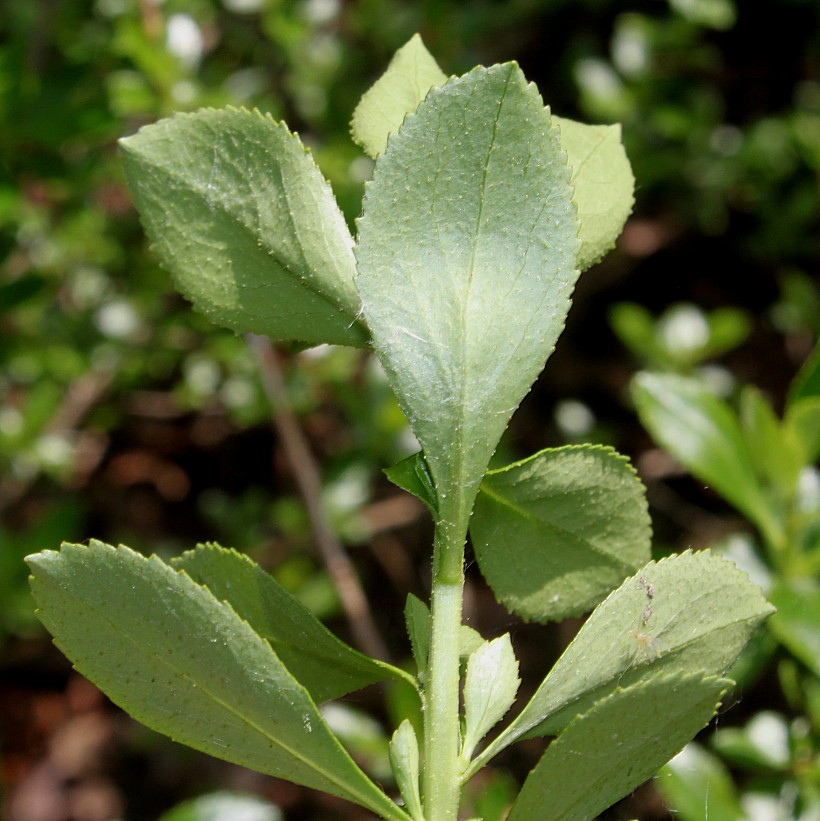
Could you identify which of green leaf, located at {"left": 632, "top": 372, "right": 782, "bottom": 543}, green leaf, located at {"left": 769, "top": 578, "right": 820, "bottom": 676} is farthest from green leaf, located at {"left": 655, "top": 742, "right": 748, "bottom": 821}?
green leaf, located at {"left": 632, "top": 372, "right": 782, "bottom": 543}

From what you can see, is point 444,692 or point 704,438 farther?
point 704,438

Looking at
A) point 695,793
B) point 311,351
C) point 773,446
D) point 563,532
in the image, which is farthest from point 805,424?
point 311,351

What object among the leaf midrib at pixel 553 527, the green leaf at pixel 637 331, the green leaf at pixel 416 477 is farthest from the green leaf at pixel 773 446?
the green leaf at pixel 637 331

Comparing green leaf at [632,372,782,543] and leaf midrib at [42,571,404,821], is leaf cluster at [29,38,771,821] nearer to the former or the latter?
leaf midrib at [42,571,404,821]

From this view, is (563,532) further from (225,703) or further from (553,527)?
(225,703)

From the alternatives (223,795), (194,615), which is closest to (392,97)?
(194,615)

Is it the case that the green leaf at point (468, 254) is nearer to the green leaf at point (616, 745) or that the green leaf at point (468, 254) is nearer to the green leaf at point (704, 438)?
the green leaf at point (616, 745)

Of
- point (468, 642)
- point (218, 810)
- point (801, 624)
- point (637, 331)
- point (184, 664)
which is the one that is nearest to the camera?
point (184, 664)
